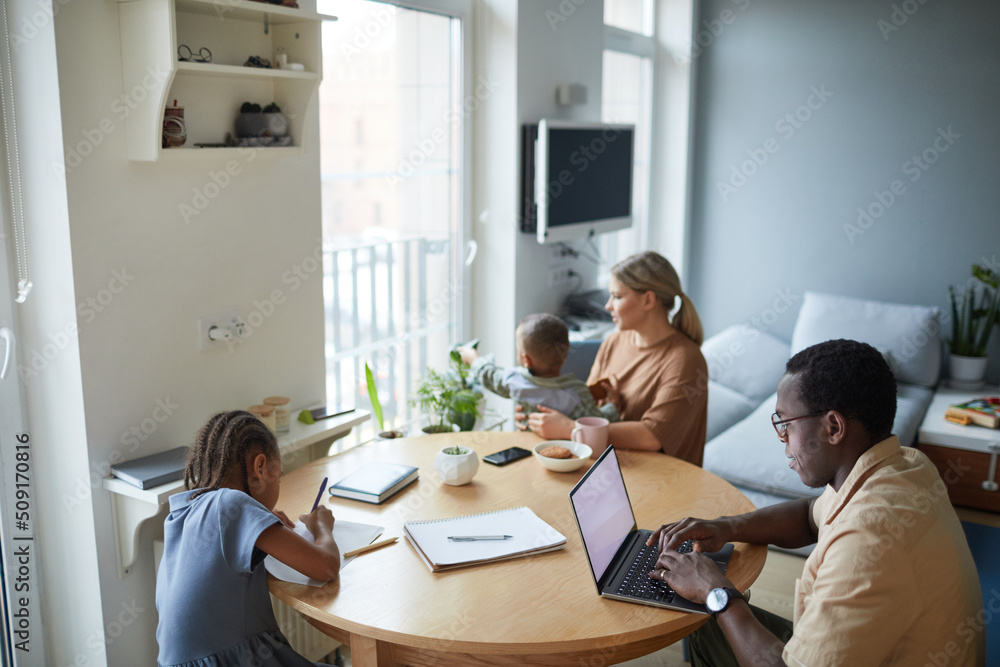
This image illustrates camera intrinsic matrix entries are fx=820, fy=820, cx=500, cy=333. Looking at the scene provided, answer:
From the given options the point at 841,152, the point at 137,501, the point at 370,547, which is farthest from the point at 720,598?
the point at 841,152

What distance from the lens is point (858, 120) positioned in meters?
4.43

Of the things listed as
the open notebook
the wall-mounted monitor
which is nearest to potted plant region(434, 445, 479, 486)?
the open notebook

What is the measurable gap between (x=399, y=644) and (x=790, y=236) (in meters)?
3.88

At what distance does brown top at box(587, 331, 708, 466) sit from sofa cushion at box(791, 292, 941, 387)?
6.58ft

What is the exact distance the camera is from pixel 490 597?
1.56 m

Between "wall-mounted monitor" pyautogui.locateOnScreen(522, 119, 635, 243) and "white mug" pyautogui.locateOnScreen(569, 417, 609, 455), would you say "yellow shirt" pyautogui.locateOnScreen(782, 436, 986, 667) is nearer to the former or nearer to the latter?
"white mug" pyautogui.locateOnScreen(569, 417, 609, 455)

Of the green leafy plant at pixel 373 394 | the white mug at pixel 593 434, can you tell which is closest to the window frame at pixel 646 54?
the green leafy plant at pixel 373 394

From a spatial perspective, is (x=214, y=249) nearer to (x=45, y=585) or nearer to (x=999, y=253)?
(x=45, y=585)

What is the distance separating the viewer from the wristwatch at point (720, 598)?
148 cm

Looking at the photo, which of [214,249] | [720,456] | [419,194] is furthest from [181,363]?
[720,456]

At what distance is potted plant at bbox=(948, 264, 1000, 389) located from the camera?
408cm

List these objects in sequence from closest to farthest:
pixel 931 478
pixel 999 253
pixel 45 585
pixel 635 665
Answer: pixel 931 478 → pixel 45 585 → pixel 635 665 → pixel 999 253

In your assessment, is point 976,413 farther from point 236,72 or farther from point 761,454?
point 236,72

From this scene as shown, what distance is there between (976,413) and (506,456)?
8.14ft
